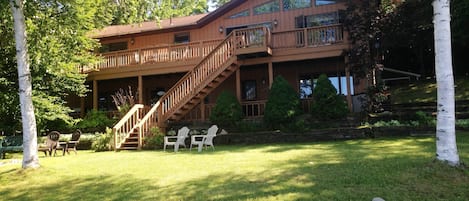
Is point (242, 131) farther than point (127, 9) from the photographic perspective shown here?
Yes

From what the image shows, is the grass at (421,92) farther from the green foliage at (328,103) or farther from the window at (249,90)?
the window at (249,90)

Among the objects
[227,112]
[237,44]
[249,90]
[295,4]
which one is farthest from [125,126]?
[295,4]

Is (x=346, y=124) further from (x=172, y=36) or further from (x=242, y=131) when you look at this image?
(x=172, y=36)

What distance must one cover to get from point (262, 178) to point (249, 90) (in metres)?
12.2

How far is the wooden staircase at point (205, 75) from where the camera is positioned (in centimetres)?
1474

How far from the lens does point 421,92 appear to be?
1950 centimetres

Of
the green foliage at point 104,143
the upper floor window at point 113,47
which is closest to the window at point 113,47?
the upper floor window at point 113,47

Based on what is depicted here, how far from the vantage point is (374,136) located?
40.5ft

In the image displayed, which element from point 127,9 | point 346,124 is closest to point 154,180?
point 127,9

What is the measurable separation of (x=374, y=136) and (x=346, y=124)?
4.29 ft

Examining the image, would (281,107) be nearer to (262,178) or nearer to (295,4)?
(295,4)

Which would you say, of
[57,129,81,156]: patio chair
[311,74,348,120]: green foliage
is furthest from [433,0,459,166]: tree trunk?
[57,129,81,156]: patio chair

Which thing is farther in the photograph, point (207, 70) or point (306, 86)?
point (306, 86)

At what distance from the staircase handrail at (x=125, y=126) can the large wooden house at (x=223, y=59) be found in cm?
4
